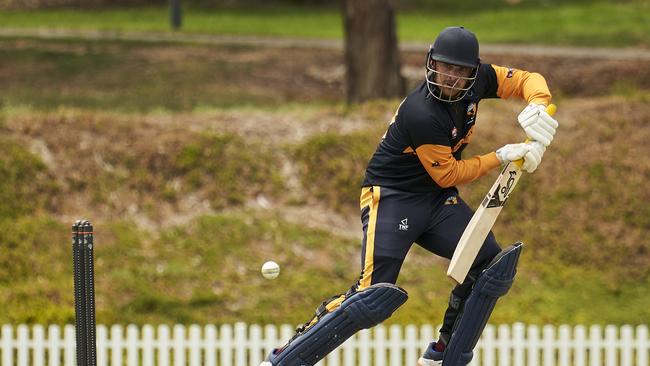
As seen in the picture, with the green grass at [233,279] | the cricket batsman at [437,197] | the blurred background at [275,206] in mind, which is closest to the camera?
the cricket batsman at [437,197]

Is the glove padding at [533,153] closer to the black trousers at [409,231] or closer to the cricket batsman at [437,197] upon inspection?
the cricket batsman at [437,197]

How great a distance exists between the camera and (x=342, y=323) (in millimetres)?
7098

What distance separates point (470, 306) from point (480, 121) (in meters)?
6.67

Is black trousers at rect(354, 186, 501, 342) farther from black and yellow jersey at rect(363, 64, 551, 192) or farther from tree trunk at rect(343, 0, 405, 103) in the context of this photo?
tree trunk at rect(343, 0, 405, 103)

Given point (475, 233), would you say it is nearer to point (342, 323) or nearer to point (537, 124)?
point (537, 124)

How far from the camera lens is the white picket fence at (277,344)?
9906mm

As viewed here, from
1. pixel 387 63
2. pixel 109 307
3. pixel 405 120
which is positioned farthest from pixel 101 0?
pixel 405 120

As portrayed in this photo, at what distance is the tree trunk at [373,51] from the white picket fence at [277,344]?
577 centimetres

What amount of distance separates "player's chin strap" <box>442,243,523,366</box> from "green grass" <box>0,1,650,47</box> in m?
14.8

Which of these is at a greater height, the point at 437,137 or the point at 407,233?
the point at 437,137

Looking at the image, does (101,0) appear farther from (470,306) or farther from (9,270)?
(470,306)

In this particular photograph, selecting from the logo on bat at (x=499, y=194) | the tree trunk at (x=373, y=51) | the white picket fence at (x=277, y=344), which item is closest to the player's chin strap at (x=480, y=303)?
the logo on bat at (x=499, y=194)

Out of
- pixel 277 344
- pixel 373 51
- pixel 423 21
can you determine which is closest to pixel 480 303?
pixel 277 344

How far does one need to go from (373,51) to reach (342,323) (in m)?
8.77
